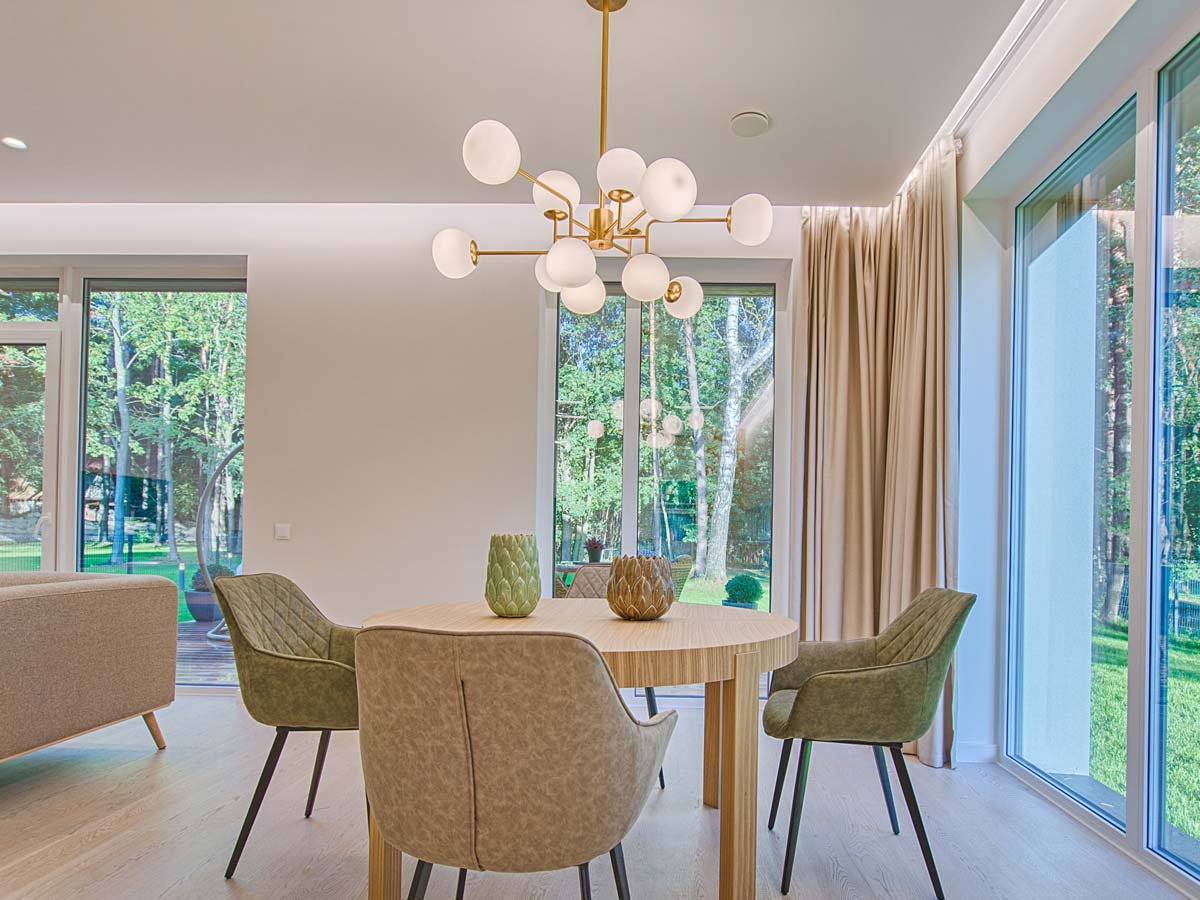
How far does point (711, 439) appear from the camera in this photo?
14.0ft

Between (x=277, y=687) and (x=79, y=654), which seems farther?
(x=79, y=654)

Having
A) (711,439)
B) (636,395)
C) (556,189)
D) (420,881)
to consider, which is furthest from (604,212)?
(711,439)

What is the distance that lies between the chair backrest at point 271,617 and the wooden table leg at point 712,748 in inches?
49.3

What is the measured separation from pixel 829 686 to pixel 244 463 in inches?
127

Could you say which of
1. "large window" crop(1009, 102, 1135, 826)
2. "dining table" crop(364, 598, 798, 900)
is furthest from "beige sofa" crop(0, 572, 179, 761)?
"large window" crop(1009, 102, 1135, 826)

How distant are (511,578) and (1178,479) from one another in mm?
1805

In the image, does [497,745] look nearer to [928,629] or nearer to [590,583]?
[928,629]

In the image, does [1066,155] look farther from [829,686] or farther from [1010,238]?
[829,686]

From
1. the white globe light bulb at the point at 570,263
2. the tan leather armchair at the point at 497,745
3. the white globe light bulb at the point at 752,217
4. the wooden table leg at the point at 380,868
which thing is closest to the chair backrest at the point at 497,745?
the tan leather armchair at the point at 497,745

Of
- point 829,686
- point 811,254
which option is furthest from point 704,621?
point 811,254

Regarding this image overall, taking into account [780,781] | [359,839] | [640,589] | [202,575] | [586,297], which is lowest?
[359,839]

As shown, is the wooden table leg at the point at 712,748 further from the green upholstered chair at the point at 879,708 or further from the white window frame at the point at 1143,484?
the white window frame at the point at 1143,484

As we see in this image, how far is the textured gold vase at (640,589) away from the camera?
2.16 metres

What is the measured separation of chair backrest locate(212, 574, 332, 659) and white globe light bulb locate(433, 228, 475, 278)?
3.53ft
